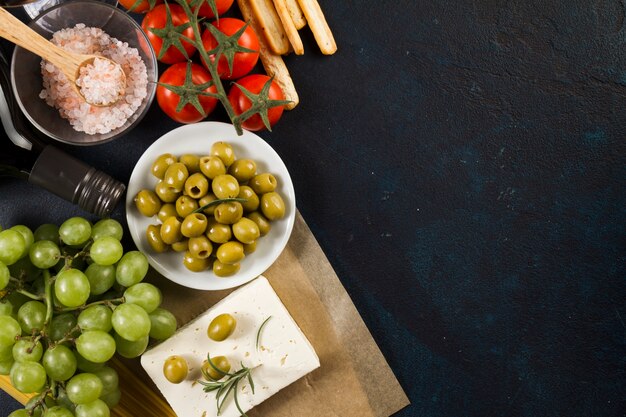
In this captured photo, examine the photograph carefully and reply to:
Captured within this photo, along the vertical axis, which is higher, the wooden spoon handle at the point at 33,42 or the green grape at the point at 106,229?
the wooden spoon handle at the point at 33,42

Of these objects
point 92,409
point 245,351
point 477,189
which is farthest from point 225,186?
point 477,189

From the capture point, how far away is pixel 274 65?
1.35 metres

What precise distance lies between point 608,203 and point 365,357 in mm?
653

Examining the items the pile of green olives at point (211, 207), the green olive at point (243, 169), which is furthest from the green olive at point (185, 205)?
the green olive at point (243, 169)

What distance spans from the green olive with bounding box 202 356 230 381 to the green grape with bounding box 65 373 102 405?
0.72 feet

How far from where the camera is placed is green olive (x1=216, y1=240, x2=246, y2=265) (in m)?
1.21

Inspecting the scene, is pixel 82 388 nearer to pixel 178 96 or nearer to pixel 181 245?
pixel 181 245

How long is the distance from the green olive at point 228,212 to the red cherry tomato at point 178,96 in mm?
201

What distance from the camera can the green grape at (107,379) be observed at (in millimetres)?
1174

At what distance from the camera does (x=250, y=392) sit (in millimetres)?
1301

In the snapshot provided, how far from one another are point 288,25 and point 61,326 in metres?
0.73

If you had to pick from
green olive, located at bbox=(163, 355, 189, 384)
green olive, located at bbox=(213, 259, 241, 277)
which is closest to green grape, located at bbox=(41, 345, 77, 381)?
green olive, located at bbox=(163, 355, 189, 384)

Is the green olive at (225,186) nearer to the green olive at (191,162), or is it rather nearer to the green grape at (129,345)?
the green olive at (191,162)

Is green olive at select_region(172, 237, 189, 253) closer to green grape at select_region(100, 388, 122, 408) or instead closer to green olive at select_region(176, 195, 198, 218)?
green olive at select_region(176, 195, 198, 218)
